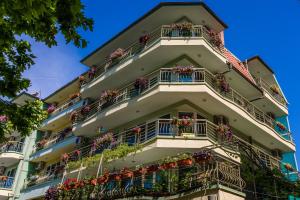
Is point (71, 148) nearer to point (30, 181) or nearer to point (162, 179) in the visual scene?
point (30, 181)

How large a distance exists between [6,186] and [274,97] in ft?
86.0

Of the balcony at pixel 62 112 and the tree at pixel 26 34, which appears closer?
the tree at pixel 26 34

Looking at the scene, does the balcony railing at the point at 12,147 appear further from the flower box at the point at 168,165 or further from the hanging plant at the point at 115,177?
the flower box at the point at 168,165

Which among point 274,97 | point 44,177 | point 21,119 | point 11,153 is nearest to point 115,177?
point 21,119

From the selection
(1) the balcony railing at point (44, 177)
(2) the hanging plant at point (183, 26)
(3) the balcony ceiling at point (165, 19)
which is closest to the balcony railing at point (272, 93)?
(3) the balcony ceiling at point (165, 19)

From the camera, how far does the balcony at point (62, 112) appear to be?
30388 mm

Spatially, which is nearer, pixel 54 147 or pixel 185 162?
pixel 185 162

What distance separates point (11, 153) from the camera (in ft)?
109

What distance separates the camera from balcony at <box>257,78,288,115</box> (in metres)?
27.4

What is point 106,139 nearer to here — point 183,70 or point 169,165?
point 183,70

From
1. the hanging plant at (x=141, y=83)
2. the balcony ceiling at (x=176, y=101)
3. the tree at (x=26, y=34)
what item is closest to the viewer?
the tree at (x=26, y=34)

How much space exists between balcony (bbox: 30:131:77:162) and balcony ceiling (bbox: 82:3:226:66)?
8812 millimetres

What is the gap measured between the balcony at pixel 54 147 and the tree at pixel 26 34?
56.8 ft

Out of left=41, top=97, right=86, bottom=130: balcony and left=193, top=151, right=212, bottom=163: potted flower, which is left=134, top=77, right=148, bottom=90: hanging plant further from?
left=41, top=97, right=86, bottom=130: balcony
